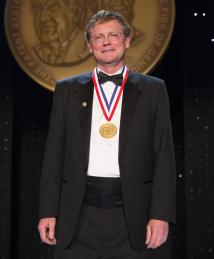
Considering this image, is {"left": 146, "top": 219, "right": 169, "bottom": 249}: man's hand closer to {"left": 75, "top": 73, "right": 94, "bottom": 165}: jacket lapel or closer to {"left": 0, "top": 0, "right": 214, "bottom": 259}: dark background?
{"left": 75, "top": 73, "right": 94, "bottom": 165}: jacket lapel

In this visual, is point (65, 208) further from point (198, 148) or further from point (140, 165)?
point (198, 148)

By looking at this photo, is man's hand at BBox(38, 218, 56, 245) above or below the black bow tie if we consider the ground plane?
below

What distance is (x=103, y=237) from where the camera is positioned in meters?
1.87

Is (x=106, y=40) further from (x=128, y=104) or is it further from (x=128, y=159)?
(x=128, y=159)

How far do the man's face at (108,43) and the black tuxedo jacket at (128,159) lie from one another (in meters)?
0.10

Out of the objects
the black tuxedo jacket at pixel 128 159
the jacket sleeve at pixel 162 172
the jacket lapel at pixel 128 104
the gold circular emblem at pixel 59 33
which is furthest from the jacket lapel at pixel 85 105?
the gold circular emblem at pixel 59 33

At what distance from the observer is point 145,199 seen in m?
1.91

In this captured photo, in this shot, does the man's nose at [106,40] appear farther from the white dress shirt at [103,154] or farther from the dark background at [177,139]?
the dark background at [177,139]

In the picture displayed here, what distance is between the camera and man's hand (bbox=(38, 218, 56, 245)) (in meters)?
1.93

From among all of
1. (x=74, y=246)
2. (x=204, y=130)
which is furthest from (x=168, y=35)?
(x=74, y=246)

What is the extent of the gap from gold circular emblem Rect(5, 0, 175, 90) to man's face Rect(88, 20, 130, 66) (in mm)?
1118

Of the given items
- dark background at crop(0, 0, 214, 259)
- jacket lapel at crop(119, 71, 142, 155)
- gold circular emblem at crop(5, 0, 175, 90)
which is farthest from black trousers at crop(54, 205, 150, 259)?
gold circular emblem at crop(5, 0, 175, 90)

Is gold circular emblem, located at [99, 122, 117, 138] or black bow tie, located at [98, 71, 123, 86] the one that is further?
black bow tie, located at [98, 71, 123, 86]

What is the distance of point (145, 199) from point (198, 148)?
3.90 feet
